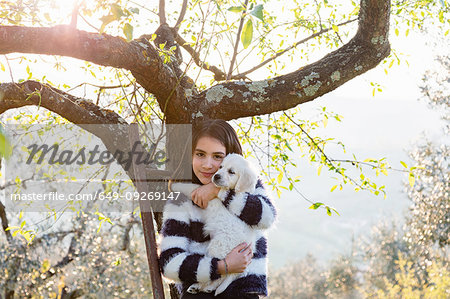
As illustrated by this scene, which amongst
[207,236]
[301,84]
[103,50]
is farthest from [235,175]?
[103,50]

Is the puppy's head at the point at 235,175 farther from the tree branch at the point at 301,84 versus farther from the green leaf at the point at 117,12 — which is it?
the green leaf at the point at 117,12

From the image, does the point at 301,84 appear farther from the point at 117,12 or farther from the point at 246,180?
the point at 117,12

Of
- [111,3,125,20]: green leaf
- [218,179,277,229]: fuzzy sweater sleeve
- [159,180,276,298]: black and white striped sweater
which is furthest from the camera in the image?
[218,179,277,229]: fuzzy sweater sleeve

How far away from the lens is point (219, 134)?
9.00ft

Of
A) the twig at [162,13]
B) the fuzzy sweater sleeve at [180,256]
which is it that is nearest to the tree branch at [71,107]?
the fuzzy sweater sleeve at [180,256]

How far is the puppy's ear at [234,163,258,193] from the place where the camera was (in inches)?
102

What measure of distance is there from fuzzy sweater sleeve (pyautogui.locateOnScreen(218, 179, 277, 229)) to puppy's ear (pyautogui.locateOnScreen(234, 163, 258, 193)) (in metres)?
0.03

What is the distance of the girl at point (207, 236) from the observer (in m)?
2.42

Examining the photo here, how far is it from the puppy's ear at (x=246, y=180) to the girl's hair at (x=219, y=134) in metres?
0.23

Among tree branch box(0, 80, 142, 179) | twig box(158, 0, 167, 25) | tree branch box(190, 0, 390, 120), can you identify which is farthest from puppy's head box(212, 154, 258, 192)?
twig box(158, 0, 167, 25)

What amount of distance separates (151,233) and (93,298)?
9.64 m

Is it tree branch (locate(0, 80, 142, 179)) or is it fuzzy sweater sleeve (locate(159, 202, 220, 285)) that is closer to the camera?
fuzzy sweater sleeve (locate(159, 202, 220, 285))

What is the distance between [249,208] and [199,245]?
1.08 ft

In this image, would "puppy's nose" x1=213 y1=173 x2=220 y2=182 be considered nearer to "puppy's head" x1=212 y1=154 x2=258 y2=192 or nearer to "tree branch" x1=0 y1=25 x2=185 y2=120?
"puppy's head" x1=212 y1=154 x2=258 y2=192
